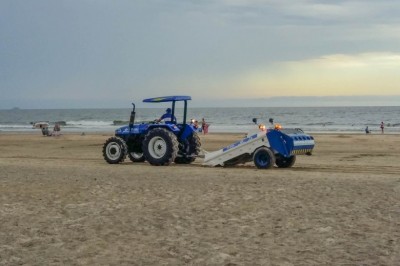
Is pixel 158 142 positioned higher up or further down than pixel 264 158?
higher up

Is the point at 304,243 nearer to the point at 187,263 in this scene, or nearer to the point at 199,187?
the point at 187,263

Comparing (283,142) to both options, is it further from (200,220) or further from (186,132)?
(200,220)

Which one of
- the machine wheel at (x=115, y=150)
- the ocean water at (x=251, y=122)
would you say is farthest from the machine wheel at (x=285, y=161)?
the ocean water at (x=251, y=122)

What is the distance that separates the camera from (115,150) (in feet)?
54.9

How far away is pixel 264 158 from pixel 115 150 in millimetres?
4844

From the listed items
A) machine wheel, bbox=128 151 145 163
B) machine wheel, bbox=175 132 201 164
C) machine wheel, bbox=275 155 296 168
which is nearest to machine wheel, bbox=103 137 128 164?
machine wheel, bbox=128 151 145 163

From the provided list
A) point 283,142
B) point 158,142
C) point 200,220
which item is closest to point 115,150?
point 158,142

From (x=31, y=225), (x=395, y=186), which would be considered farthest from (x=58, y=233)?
(x=395, y=186)

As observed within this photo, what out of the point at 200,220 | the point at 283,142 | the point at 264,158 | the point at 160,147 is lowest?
the point at 200,220

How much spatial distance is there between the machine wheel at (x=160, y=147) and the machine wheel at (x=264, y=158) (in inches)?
94.6

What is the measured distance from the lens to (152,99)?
52.9 feet

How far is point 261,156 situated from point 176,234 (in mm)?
8003

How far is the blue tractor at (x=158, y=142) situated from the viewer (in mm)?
15615

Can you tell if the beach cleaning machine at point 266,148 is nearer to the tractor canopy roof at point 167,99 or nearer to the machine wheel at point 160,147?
the machine wheel at point 160,147
